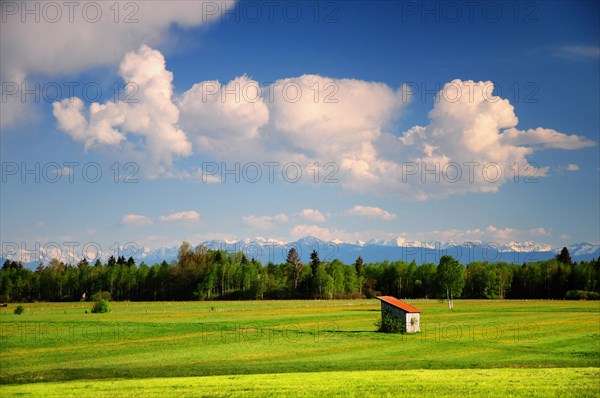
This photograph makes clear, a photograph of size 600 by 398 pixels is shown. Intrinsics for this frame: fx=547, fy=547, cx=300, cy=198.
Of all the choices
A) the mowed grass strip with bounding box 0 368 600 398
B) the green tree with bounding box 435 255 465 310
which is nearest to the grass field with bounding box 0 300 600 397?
the mowed grass strip with bounding box 0 368 600 398

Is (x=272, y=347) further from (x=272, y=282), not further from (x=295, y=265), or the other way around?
(x=295, y=265)

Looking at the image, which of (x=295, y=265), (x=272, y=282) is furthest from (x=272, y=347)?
(x=295, y=265)

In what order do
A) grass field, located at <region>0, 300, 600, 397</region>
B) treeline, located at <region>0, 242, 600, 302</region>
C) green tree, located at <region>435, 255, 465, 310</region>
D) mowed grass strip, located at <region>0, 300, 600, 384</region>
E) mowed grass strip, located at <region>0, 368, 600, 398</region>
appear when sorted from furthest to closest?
treeline, located at <region>0, 242, 600, 302</region>, green tree, located at <region>435, 255, 465, 310</region>, mowed grass strip, located at <region>0, 300, 600, 384</region>, grass field, located at <region>0, 300, 600, 397</region>, mowed grass strip, located at <region>0, 368, 600, 398</region>

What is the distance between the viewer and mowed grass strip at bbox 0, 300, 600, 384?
42312 mm

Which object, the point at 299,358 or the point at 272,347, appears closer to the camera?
the point at 299,358

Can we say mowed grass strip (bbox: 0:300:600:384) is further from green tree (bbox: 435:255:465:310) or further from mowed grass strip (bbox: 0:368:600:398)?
green tree (bbox: 435:255:465:310)

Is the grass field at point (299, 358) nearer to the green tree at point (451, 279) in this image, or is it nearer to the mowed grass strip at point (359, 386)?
the mowed grass strip at point (359, 386)

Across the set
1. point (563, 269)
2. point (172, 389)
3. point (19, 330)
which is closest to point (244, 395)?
point (172, 389)

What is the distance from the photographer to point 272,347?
5603 cm

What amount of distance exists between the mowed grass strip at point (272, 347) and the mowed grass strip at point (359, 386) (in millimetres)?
5332

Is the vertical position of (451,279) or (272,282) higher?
(451,279)

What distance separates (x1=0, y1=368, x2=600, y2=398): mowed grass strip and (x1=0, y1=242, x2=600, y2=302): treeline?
470 ft

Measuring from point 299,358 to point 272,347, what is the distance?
8.67 m

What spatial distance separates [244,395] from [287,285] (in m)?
161
